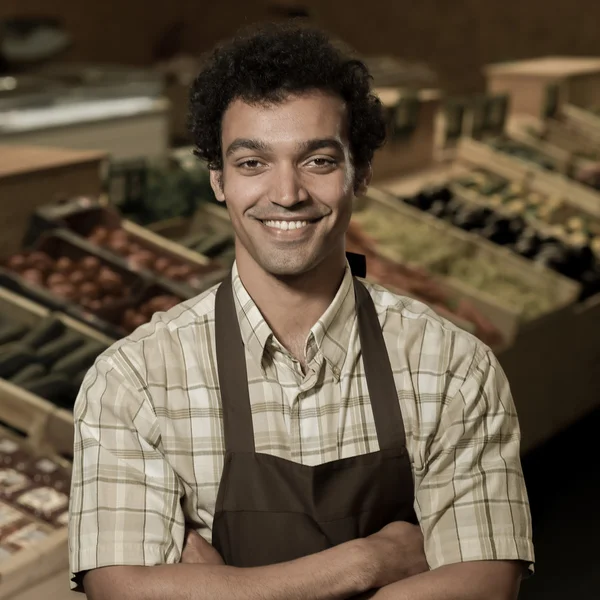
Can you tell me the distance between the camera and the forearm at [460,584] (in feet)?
5.07

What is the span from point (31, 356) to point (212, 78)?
1.48 metres

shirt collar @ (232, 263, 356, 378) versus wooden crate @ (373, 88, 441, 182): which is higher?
shirt collar @ (232, 263, 356, 378)

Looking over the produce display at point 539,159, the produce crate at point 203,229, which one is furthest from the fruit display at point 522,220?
the produce crate at point 203,229

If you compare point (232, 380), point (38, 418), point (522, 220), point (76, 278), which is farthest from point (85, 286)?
point (522, 220)

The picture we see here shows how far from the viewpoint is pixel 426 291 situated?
147 inches

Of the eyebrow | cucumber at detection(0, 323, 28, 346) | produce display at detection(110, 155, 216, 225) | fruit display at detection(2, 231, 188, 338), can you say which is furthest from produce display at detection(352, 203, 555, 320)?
the eyebrow

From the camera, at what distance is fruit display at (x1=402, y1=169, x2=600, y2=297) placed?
14.7 ft

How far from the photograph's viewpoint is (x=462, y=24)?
984 centimetres

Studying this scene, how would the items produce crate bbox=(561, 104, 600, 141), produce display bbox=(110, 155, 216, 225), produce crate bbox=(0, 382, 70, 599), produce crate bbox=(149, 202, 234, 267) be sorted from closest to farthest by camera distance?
produce crate bbox=(0, 382, 70, 599) < produce crate bbox=(149, 202, 234, 267) < produce display bbox=(110, 155, 216, 225) < produce crate bbox=(561, 104, 600, 141)

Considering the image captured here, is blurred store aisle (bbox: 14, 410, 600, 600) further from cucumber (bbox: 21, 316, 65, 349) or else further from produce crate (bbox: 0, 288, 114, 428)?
cucumber (bbox: 21, 316, 65, 349)

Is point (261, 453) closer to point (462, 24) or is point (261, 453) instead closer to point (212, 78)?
point (212, 78)

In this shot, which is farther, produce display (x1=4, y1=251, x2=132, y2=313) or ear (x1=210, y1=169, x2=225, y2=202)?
produce display (x1=4, y1=251, x2=132, y2=313)

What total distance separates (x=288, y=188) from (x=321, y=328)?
286mm

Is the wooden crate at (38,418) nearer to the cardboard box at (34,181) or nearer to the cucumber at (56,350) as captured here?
the cucumber at (56,350)
